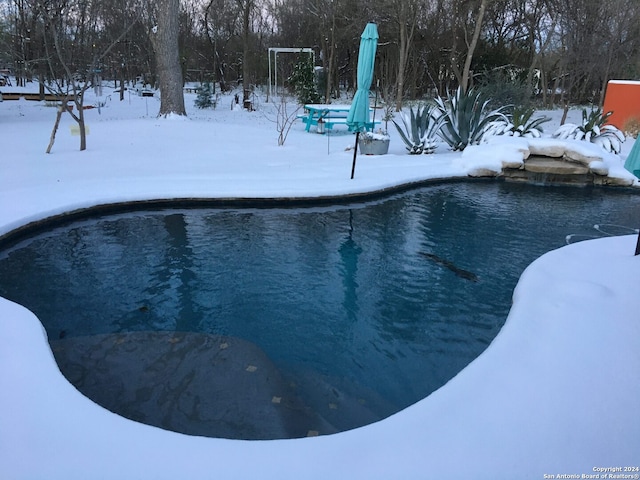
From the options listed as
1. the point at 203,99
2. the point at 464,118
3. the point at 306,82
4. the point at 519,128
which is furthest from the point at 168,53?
the point at 519,128

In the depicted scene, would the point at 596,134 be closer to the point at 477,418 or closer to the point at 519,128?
the point at 519,128

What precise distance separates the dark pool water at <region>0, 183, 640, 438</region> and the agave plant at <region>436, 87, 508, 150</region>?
3.56 metres

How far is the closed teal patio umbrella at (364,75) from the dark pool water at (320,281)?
123 cm

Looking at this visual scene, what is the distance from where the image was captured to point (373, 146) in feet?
30.8

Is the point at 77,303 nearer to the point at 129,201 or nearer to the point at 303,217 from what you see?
the point at 129,201

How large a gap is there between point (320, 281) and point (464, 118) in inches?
259

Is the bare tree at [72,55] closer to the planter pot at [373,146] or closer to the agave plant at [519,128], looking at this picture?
the planter pot at [373,146]

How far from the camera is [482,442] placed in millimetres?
1994

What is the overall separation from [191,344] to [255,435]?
106 centimetres

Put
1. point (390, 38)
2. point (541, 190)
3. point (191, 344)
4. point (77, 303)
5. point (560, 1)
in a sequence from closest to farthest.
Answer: point (191, 344)
point (77, 303)
point (541, 190)
point (560, 1)
point (390, 38)

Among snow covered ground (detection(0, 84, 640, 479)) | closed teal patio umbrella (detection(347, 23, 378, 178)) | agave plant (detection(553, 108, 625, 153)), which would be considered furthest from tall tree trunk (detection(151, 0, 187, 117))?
snow covered ground (detection(0, 84, 640, 479))

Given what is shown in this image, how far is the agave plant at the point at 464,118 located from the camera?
967 centimetres

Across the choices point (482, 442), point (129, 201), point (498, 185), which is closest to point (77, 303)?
point (129, 201)

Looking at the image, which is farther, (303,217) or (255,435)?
(303,217)
